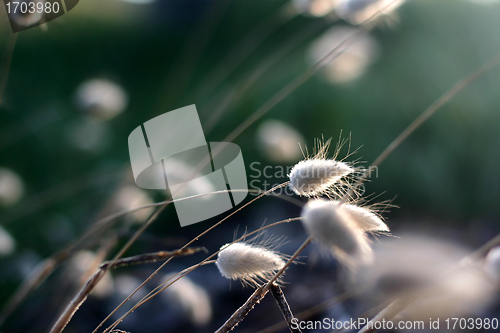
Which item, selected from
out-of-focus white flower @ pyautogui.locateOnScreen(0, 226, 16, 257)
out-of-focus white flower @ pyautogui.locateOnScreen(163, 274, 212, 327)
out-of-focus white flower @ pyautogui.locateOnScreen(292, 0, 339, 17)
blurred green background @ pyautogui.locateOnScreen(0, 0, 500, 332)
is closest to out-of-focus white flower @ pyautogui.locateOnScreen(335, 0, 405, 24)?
out-of-focus white flower @ pyautogui.locateOnScreen(292, 0, 339, 17)

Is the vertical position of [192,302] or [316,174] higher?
[316,174]

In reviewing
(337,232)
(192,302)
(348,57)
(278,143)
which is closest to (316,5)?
(348,57)

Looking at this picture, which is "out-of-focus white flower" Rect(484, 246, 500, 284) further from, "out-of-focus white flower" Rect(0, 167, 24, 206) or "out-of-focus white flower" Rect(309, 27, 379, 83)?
"out-of-focus white flower" Rect(0, 167, 24, 206)

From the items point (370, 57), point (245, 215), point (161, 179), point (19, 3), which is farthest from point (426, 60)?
point (19, 3)

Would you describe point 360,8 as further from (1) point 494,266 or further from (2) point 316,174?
(1) point 494,266

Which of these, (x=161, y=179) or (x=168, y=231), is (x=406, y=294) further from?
(x=168, y=231)

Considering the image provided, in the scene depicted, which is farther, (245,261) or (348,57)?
(348,57)
